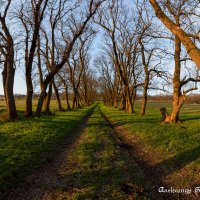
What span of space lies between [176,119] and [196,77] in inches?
155

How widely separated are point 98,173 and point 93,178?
53 cm

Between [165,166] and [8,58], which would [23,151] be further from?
[8,58]

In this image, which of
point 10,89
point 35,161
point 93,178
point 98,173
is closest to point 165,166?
point 98,173

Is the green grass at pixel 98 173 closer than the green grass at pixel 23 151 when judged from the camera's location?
Yes

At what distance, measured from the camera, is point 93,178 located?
27.9 feet

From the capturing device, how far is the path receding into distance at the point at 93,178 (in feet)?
23.8

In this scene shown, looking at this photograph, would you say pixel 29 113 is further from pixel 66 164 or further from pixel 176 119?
pixel 66 164

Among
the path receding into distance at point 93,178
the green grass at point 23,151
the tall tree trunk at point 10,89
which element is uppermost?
the tall tree trunk at point 10,89

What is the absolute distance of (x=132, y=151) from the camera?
42.6 feet

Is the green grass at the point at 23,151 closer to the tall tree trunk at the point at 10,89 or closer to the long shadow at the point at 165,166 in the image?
the long shadow at the point at 165,166

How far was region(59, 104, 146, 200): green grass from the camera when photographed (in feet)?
24.0

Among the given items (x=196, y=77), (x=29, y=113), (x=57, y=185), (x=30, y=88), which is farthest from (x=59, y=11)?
(x=57, y=185)

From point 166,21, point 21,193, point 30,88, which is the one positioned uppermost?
point 166,21

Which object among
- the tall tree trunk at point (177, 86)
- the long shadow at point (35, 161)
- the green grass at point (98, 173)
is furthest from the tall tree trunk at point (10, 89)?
the tall tree trunk at point (177, 86)
